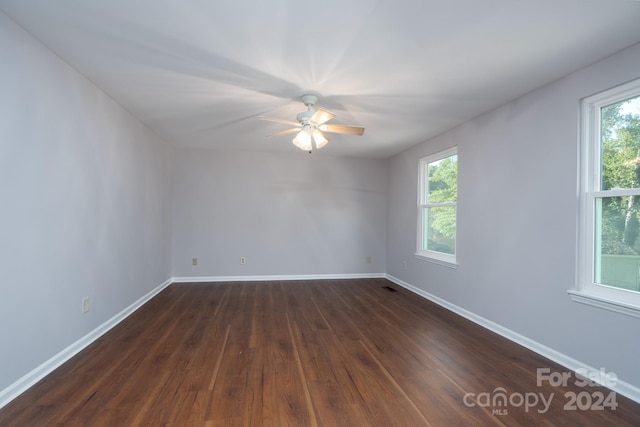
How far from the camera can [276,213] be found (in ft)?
16.8

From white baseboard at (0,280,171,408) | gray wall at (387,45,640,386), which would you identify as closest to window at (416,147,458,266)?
gray wall at (387,45,640,386)

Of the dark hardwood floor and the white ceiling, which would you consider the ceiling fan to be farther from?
the dark hardwood floor

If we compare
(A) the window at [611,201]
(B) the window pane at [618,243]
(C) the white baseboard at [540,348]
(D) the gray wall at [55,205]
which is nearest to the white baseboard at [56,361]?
(D) the gray wall at [55,205]

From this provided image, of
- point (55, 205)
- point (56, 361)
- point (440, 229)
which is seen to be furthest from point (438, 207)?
point (56, 361)

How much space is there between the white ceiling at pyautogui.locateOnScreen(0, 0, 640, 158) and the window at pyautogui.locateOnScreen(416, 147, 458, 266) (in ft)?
3.40

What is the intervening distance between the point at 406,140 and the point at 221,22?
3.14 m

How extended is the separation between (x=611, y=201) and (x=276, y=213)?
13.8ft

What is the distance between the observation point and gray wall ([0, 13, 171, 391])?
1.72m

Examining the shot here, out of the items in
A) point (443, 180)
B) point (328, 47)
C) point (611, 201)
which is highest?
point (328, 47)

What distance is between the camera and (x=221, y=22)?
1.69 metres

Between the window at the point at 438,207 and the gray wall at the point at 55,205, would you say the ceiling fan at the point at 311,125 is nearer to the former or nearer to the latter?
the gray wall at the point at 55,205

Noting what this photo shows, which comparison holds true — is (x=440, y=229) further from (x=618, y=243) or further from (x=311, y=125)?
(x=311, y=125)

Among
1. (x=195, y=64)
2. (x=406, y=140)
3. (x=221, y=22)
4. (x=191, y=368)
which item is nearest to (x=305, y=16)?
(x=221, y=22)

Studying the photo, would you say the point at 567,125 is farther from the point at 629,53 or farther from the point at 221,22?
the point at 221,22
